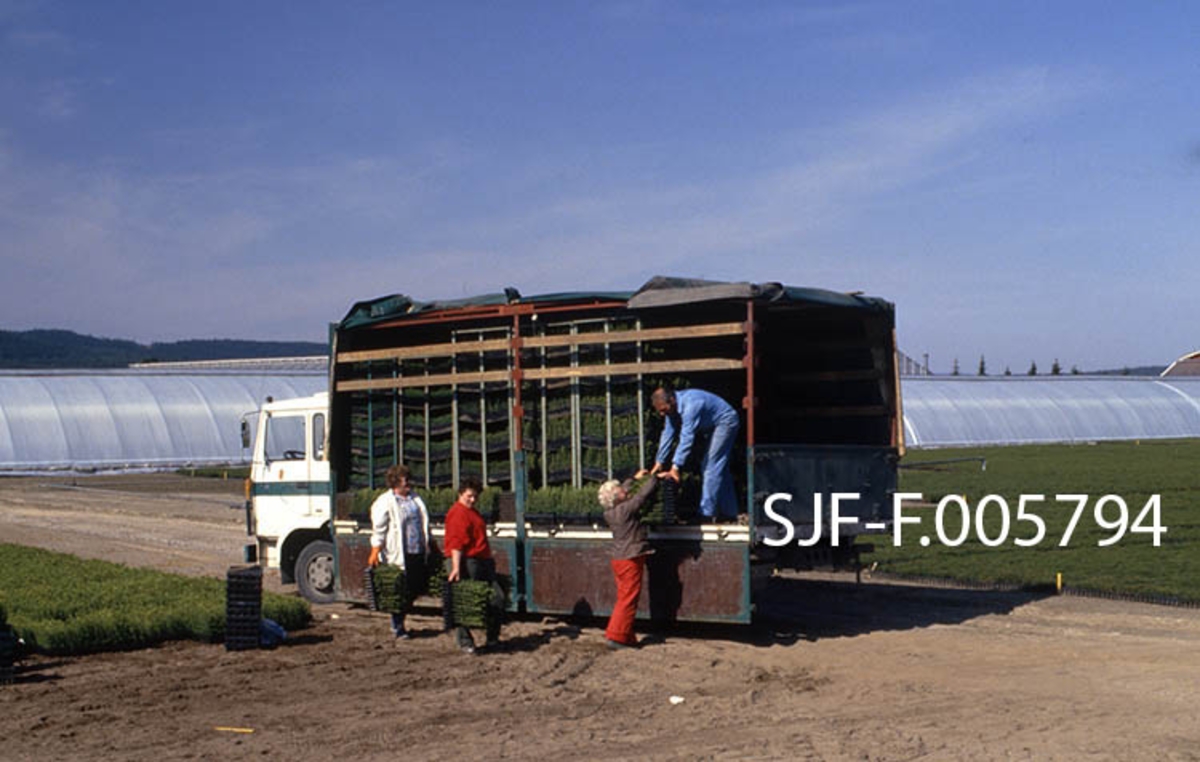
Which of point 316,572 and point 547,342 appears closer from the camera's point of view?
point 547,342

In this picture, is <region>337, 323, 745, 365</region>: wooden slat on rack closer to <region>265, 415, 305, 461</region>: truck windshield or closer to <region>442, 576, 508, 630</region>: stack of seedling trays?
<region>265, 415, 305, 461</region>: truck windshield

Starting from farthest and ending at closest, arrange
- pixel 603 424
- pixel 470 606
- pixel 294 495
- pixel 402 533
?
pixel 294 495 < pixel 603 424 < pixel 402 533 < pixel 470 606

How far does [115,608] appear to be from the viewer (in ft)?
53.4

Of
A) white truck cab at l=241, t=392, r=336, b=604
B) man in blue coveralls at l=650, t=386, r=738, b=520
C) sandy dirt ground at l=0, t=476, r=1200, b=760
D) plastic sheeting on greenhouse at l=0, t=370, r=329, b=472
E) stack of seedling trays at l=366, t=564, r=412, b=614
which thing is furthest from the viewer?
plastic sheeting on greenhouse at l=0, t=370, r=329, b=472

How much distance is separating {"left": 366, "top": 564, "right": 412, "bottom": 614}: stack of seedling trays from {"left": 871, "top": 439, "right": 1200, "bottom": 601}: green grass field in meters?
6.10

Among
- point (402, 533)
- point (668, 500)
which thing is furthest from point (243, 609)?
point (668, 500)

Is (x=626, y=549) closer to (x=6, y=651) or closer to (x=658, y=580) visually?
(x=658, y=580)

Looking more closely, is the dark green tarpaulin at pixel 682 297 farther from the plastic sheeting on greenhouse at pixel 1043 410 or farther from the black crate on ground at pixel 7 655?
the plastic sheeting on greenhouse at pixel 1043 410

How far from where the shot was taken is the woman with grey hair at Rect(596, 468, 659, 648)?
47.6 feet

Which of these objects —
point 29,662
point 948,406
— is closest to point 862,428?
point 29,662

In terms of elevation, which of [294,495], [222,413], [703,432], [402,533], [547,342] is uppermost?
[222,413]

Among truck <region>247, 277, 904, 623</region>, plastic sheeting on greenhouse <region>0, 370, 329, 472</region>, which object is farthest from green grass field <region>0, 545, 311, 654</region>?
plastic sheeting on greenhouse <region>0, 370, 329, 472</region>

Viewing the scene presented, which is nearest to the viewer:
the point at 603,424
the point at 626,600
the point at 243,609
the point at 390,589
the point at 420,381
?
the point at 626,600

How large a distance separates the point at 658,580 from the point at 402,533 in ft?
9.24
